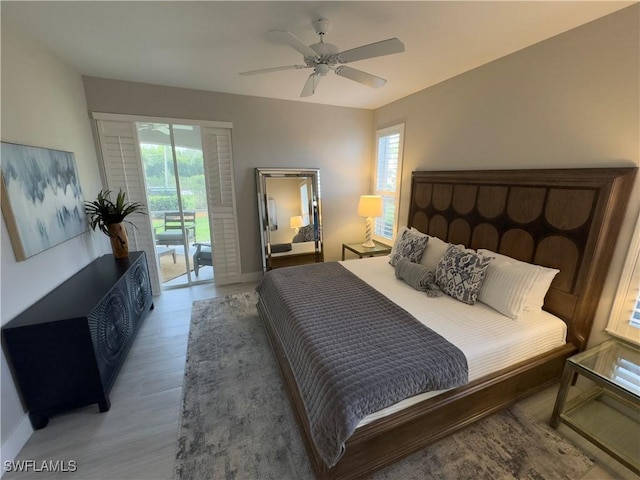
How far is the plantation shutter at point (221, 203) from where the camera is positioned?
3352 mm

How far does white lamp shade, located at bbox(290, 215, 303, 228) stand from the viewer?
388 centimetres

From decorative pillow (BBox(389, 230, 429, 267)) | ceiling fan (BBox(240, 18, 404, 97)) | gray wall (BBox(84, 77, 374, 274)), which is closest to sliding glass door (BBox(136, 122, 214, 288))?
gray wall (BBox(84, 77, 374, 274))

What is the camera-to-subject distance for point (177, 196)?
3459 millimetres

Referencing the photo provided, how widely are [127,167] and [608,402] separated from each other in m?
4.85

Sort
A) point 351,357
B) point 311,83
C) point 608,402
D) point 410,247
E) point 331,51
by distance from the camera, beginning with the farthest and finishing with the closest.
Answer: point 410,247, point 311,83, point 608,402, point 331,51, point 351,357

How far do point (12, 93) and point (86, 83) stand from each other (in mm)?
1228

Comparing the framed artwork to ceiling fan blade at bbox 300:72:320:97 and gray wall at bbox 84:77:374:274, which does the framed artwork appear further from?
ceiling fan blade at bbox 300:72:320:97

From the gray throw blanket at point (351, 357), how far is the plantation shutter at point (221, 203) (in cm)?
178

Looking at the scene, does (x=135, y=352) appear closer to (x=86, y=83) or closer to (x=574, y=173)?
(x=86, y=83)

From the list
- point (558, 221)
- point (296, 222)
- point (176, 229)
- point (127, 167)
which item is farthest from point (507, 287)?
point (127, 167)

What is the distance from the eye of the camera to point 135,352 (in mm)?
2385

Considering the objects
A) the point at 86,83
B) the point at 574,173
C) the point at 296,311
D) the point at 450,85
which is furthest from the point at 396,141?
the point at 86,83

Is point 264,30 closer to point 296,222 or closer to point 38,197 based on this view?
point 38,197

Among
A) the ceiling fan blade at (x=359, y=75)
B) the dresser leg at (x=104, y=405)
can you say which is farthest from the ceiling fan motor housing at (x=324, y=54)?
the dresser leg at (x=104, y=405)
